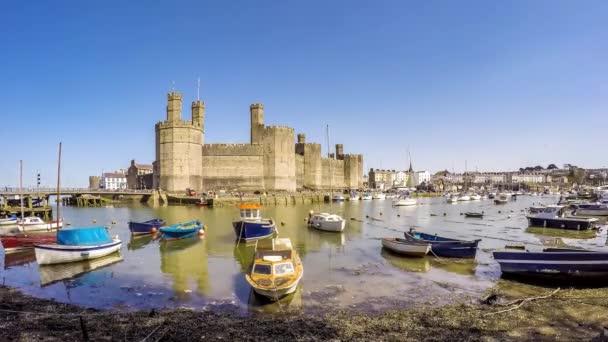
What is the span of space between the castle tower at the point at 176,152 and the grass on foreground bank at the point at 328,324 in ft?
144

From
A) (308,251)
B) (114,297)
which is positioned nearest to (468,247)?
(308,251)

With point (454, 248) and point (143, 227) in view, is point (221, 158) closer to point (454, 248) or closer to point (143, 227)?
point (143, 227)

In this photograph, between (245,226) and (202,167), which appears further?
(202,167)

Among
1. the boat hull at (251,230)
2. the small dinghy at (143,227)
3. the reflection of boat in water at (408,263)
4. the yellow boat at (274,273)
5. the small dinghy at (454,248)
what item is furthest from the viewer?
the small dinghy at (143,227)

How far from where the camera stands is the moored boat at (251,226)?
20312 millimetres

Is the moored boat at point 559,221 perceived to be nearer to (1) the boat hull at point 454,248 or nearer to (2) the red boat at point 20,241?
(1) the boat hull at point 454,248

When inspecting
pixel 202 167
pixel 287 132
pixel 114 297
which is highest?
pixel 287 132

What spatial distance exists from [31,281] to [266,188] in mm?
47779

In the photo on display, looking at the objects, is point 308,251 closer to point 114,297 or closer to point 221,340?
point 114,297

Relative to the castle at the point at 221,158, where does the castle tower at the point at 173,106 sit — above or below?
above

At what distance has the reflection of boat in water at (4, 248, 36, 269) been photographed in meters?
15.5

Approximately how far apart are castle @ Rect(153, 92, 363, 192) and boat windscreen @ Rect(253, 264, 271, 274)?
39.4m

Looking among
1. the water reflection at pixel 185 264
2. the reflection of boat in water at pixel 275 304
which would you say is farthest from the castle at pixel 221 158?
the reflection of boat in water at pixel 275 304

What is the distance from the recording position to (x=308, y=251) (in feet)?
59.8
